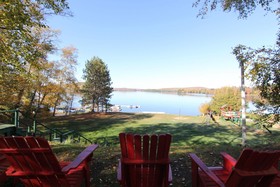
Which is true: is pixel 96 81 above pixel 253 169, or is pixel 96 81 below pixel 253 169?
above

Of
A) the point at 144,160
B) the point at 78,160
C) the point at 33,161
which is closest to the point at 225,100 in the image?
the point at 78,160

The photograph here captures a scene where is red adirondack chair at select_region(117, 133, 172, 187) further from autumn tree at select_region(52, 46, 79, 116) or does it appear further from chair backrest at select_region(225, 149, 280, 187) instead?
autumn tree at select_region(52, 46, 79, 116)

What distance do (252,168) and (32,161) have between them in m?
2.26

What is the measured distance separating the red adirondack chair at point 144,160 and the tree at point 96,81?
40.9 m

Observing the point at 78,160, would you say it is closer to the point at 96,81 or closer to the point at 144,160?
the point at 144,160

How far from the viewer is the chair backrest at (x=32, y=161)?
2.60m

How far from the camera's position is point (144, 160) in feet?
9.27

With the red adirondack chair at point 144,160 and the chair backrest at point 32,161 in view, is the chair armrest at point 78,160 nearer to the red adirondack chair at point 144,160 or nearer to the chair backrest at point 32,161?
the chair backrest at point 32,161

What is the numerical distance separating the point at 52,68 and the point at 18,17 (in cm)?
1900

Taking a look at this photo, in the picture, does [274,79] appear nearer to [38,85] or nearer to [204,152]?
[204,152]

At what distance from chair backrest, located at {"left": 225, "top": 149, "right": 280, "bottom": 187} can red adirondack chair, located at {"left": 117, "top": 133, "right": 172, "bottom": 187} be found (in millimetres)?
745

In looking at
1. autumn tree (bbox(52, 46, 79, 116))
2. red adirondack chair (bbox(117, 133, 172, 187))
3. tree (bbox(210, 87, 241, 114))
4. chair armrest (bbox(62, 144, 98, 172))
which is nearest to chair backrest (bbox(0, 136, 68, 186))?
chair armrest (bbox(62, 144, 98, 172))

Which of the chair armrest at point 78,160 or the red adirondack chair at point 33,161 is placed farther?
the chair armrest at point 78,160

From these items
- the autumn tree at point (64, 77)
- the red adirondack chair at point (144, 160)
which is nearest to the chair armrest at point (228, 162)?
the red adirondack chair at point (144, 160)
